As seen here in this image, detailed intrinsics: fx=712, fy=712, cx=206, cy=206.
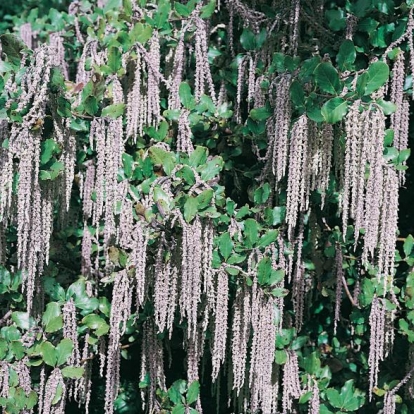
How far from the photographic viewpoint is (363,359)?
322 centimetres

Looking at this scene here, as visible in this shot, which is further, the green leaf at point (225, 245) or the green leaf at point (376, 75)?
the green leaf at point (225, 245)

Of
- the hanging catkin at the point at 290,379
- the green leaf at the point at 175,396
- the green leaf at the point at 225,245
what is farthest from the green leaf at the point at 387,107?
the green leaf at the point at 175,396

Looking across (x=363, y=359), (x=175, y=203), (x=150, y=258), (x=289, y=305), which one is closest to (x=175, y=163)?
(x=175, y=203)

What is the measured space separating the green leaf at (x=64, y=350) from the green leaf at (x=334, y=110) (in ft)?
4.12

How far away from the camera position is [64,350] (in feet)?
8.79

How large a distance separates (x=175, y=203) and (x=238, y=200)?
29.3 inches

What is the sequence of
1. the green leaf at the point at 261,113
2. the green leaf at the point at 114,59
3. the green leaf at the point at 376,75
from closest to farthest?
the green leaf at the point at 376,75 < the green leaf at the point at 261,113 < the green leaf at the point at 114,59

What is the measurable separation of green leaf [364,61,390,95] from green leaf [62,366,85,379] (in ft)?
4.78

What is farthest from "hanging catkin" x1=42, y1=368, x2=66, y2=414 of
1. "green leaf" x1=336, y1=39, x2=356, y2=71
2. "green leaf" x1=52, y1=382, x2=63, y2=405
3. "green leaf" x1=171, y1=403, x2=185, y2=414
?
"green leaf" x1=336, y1=39, x2=356, y2=71

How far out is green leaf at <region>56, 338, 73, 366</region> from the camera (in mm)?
2672

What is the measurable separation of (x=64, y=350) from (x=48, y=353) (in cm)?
6

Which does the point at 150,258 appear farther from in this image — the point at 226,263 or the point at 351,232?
the point at 351,232

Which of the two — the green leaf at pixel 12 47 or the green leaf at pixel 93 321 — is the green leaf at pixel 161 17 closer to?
the green leaf at pixel 12 47

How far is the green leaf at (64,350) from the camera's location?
2.67 m
